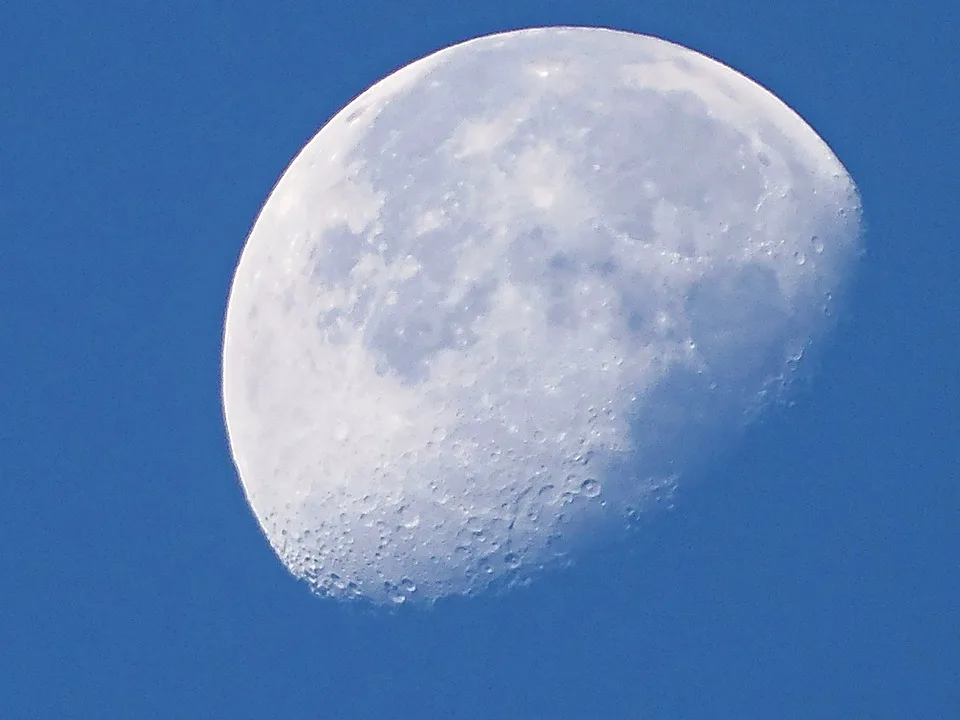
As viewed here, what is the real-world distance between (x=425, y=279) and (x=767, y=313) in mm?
1833

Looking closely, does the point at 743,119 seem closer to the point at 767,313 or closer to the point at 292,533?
the point at 767,313

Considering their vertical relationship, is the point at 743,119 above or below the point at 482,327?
above

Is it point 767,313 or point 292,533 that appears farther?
point 292,533

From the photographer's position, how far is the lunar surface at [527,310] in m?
8.61

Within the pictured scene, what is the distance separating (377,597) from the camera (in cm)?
925

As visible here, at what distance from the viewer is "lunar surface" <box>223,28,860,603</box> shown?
339 inches

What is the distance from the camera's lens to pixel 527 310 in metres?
8.70

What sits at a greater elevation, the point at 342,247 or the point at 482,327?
the point at 342,247

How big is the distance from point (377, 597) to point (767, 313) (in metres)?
2.66

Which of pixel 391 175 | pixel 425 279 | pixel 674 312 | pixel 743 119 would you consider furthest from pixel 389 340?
pixel 743 119

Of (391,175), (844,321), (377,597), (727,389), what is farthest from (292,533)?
(844,321)

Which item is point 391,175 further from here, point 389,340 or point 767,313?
point 767,313

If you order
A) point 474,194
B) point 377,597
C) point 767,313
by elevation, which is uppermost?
point 474,194

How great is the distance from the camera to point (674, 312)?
8.64 m
